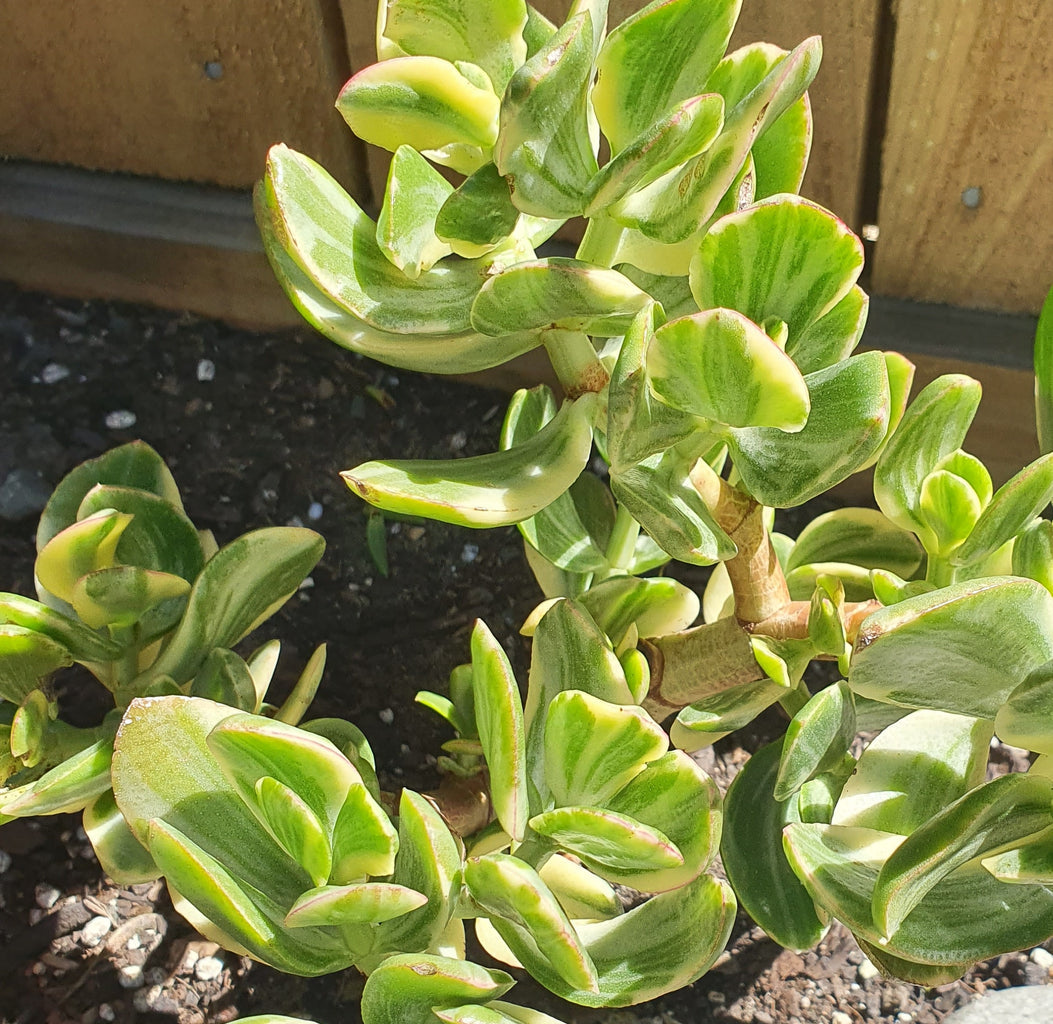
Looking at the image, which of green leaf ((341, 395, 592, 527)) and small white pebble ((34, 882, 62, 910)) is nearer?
green leaf ((341, 395, 592, 527))

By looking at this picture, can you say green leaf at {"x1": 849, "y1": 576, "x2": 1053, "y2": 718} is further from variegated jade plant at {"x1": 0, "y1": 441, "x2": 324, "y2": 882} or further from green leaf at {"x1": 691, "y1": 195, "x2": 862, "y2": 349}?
variegated jade plant at {"x1": 0, "y1": 441, "x2": 324, "y2": 882}

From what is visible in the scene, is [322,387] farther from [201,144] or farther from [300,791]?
[300,791]

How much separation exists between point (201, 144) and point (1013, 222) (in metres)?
0.77

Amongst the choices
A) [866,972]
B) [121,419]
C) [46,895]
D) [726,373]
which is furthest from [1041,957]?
[121,419]

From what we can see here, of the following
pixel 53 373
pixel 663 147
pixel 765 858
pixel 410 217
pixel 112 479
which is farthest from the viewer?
pixel 53 373

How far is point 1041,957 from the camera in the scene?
0.88 metres

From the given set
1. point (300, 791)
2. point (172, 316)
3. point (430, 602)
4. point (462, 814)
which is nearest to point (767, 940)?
point (462, 814)

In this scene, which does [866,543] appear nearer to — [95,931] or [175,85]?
[95,931]

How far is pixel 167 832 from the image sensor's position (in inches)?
20.0

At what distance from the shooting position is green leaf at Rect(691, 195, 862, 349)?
1.44 feet

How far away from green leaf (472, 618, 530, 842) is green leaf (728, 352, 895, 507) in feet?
0.45

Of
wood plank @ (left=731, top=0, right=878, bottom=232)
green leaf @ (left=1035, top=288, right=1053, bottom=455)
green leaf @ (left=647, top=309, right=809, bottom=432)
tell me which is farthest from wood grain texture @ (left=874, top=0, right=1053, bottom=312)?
green leaf @ (left=647, top=309, right=809, bottom=432)

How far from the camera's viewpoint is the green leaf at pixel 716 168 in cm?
42

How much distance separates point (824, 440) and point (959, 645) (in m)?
0.10
